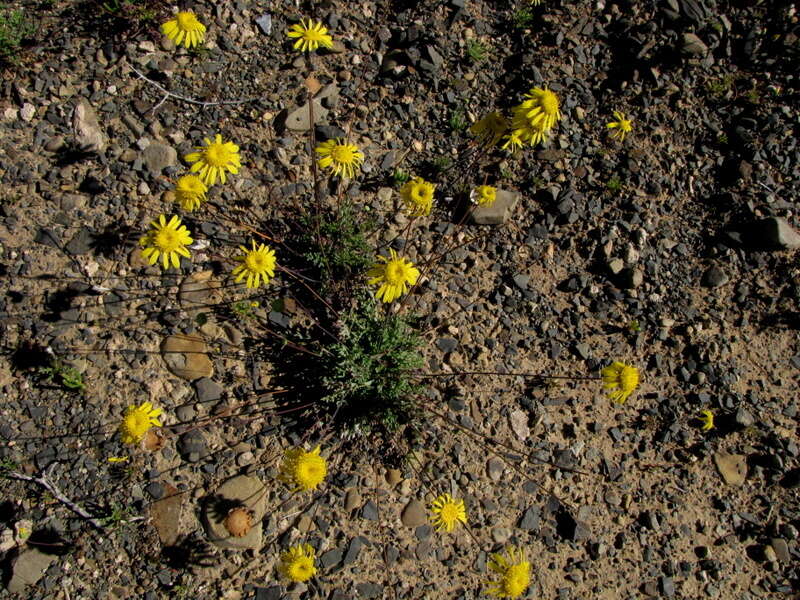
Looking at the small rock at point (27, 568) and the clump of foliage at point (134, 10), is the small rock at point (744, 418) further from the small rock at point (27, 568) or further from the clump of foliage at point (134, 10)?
the clump of foliage at point (134, 10)

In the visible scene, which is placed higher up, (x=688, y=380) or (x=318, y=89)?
(x=318, y=89)

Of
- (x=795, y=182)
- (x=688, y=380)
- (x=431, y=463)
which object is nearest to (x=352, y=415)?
(x=431, y=463)

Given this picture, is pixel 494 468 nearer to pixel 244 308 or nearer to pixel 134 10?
pixel 244 308

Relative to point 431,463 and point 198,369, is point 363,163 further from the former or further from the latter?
point 431,463

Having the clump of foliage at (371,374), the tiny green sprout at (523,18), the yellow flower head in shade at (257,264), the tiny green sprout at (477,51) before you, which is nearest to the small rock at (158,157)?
the yellow flower head in shade at (257,264)

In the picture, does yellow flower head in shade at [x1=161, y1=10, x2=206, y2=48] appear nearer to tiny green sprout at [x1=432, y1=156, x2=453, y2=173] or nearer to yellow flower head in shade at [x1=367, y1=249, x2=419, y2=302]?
tiny green sprout at [x1=432, y1=156, x2=453, y2=173]
